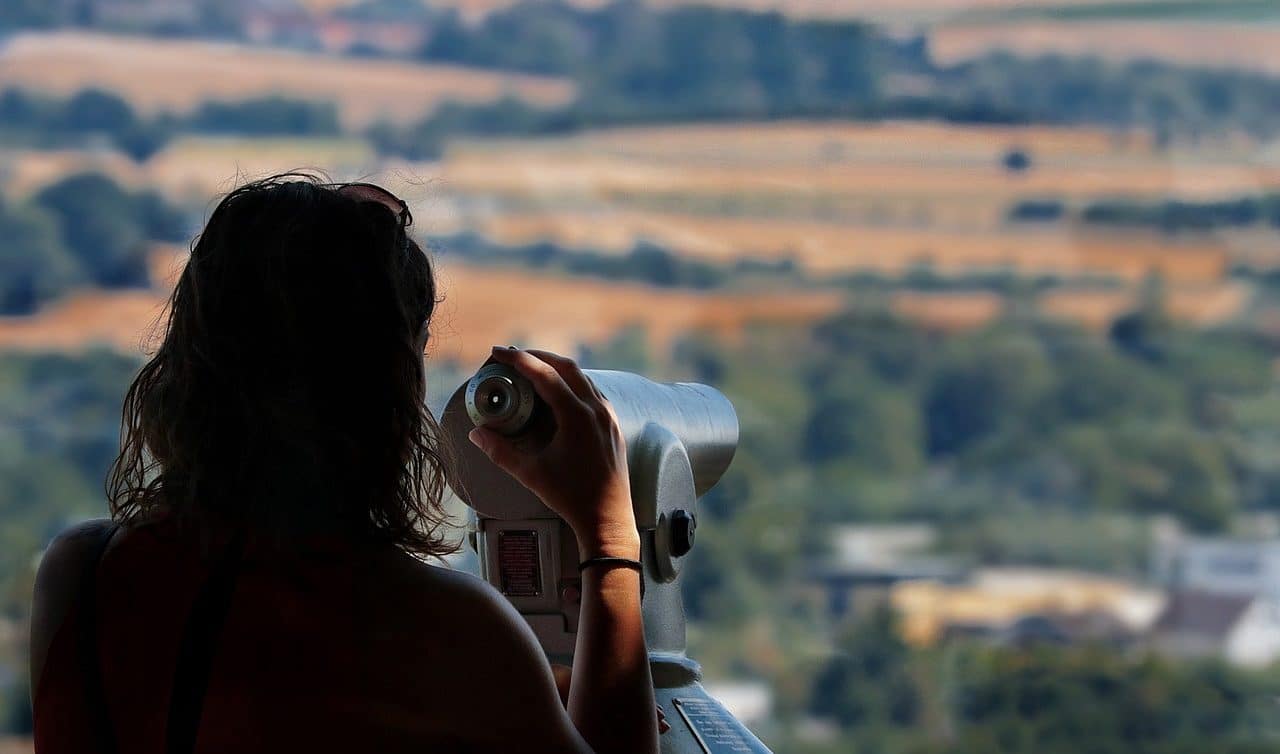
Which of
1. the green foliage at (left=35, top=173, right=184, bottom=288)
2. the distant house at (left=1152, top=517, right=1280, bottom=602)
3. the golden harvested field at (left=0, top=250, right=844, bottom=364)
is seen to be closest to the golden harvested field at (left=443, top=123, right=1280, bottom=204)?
the golden harvested field at (left=0, top=250, right=844, bottom=364)

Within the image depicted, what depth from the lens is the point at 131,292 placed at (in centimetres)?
1445

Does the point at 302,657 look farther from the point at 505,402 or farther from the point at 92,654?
the point at 505,402

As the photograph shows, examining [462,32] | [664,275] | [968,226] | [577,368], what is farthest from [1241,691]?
[577,368]

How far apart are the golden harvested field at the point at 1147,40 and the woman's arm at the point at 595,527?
21.0 m

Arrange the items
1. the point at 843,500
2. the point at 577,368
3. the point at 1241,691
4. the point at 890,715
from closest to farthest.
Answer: the point at 577,368 < the point at 890,715 < the point at 1241,691 < the point at 843,500

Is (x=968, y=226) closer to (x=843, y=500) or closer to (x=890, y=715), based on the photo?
(x=843, y=500)

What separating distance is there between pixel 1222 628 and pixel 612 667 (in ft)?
60.4

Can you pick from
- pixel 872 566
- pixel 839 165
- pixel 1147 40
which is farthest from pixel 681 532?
pixel 1147 40

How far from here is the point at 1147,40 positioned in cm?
2541

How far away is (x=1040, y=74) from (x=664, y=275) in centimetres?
676

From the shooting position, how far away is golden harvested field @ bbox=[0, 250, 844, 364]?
1662 cm

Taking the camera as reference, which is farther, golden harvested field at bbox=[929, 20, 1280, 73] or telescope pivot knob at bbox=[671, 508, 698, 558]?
golden harvested field at bbox=[929, 20, 1280, 73]

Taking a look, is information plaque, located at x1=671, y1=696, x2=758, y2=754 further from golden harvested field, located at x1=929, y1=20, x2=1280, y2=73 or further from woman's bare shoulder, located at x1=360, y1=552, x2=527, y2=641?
golden harvested field, located at x1=929, y1=20, x2=1280, y2=73

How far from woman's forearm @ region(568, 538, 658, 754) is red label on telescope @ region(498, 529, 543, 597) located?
0.20m
